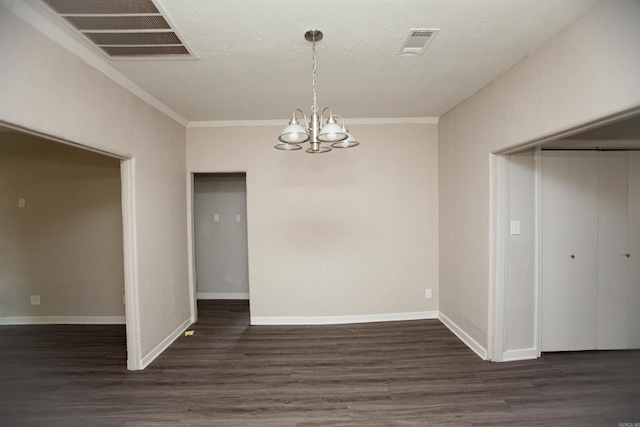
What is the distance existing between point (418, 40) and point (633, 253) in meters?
3.04

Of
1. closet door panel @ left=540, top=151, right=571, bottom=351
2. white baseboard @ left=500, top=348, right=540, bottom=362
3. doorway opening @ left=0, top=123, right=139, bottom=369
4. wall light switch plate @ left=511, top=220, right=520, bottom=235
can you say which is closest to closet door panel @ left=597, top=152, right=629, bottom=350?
closet door panel @ left=540, top=151, right=571, bottom=351

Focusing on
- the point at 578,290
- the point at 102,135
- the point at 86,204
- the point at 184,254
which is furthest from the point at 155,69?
the point at 578,290

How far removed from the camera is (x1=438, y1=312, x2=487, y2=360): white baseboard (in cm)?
252

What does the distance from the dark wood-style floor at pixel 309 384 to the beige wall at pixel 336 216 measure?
1.72ft

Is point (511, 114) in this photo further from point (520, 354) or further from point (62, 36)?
point (62, 36)

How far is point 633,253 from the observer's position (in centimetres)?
251

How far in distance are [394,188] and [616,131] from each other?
210 cm

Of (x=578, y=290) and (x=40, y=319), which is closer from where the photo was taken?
(x=578, y=290)

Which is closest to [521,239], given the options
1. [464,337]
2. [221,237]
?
[464,337]

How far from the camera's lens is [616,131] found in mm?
2369

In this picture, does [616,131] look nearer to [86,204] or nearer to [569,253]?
[569,253]

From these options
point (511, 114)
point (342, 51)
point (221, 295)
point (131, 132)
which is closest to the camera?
point (342, 51)

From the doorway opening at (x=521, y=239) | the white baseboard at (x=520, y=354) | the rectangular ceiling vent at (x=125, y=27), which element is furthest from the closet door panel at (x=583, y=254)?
the rectangular ceiling vent at (x=125, y=27)

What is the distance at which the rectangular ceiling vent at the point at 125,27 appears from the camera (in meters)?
1.41
